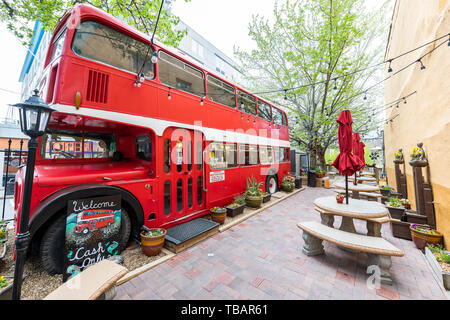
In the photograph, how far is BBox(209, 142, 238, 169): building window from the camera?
16.9 ft

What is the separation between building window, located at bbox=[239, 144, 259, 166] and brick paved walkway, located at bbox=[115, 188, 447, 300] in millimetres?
3257

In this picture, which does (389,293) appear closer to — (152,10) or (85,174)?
(85,174)

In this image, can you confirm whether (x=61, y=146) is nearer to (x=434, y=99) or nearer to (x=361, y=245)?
(x=361, y=245)

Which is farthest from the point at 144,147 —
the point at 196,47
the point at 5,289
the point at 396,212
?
the point at 196,47

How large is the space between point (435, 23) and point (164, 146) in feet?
22.7

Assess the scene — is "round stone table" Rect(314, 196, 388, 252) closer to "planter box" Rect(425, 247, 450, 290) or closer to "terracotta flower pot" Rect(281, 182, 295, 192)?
"planter box" Rect(425, 247, 450, 290)

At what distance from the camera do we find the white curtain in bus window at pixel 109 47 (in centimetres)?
279

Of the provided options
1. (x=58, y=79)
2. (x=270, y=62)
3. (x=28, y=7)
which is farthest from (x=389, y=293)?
(x=270, y=62)

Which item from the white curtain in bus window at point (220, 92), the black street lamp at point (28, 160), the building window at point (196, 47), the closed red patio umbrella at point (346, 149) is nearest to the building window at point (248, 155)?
the white curtain in bus window at point (220, 92)

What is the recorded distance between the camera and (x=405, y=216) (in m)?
3.96

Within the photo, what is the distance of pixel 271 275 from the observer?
8.65 feet

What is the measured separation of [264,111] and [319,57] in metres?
4.29

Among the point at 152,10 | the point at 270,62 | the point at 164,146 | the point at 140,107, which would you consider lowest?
the point at 164,146

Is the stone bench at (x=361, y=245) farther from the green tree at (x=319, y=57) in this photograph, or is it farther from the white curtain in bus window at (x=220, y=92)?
the green tree at (x=319, y=57)
